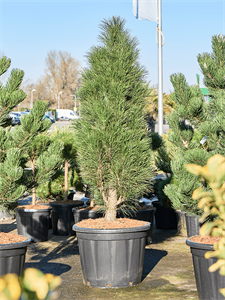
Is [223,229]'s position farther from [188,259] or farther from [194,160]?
[188,259]

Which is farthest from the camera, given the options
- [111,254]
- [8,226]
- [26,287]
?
[8,226]

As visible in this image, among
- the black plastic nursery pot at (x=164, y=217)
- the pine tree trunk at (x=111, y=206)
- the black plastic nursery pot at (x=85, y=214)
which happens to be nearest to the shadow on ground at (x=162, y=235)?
the black plastic nursery pot at (x=164, y=217)

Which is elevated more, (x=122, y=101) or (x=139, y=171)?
(x=122, y=101)

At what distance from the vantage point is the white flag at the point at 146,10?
1116 cm

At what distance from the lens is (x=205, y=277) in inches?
130

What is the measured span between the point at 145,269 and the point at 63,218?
2626 mm

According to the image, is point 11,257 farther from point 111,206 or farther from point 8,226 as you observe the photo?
point 8,226

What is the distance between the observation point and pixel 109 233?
12.5 ft

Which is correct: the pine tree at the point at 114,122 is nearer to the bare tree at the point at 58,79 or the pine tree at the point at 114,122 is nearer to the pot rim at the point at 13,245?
the pot rim at the point at 13,245

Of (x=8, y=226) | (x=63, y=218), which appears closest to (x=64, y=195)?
(x=63, y=218)

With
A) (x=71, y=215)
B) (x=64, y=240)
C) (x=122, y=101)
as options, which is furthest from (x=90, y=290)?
(x=71, y=215)

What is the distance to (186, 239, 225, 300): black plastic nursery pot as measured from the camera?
322 cm

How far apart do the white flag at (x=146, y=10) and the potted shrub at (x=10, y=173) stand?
7.90 m

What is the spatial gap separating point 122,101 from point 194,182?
1273 mm
